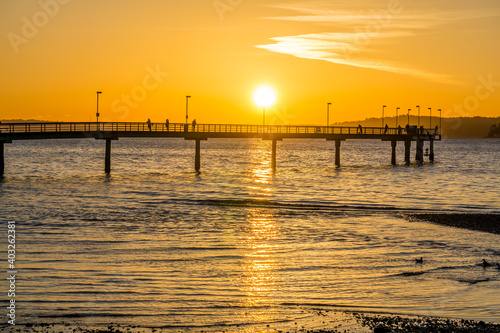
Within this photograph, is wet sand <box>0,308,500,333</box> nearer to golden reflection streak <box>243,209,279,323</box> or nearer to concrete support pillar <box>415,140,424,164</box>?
golden reflection streak <box>243,209,279,323</box>

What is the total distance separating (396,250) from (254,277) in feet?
24.4

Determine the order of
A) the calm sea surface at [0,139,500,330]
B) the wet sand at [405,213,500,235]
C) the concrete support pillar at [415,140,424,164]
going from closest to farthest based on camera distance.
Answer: the calm sea surface at [0,139,500,330]
the wet sand at [405,213,500,235]
the concrete support pillar at [415,140,424,164]

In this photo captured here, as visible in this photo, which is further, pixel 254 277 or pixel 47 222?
pixel 47 222

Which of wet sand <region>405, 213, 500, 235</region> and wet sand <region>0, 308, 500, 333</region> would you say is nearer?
wet sand <region>0, 308, 500, 333</region>

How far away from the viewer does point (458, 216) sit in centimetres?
3638

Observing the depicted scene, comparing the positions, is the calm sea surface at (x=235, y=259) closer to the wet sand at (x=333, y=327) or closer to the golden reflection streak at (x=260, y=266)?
the golden reflection streak at (x=260, y=266)

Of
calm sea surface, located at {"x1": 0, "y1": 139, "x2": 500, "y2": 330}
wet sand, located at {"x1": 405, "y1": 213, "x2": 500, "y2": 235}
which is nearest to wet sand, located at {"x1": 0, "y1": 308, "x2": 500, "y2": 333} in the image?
calm sea surface, located at {"x1": 0, "y1": 139, "x2": 500, "y2": 330}

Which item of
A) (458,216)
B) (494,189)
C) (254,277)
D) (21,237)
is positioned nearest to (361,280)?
(254,277)

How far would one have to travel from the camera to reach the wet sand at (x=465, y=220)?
3139 cm

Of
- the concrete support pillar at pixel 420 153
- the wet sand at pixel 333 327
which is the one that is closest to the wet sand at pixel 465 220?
the wet sand at pixel 333 327

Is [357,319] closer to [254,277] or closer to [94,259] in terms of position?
[254,277]

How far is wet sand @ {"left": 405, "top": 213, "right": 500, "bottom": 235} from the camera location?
1236 inches

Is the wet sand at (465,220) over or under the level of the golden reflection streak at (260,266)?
over

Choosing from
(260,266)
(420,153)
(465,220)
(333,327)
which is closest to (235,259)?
(260,266)
